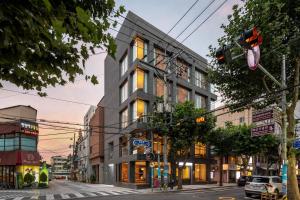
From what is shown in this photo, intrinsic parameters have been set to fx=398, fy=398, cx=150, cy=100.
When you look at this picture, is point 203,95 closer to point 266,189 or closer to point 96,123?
point 96,123

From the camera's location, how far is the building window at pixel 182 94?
187 feet

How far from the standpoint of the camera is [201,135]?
45375 millimetres

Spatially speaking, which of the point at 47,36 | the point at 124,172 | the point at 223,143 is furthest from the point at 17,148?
the point at 47,36

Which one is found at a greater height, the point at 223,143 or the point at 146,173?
the point at 223,143

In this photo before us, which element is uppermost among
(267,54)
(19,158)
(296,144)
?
(267,54)

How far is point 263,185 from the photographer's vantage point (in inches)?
1196

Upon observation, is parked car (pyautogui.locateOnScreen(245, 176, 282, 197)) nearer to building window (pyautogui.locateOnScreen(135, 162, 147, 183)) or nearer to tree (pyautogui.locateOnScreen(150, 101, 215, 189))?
tree (pyautogui.locateOnScreen(150, 101, 215, 189))

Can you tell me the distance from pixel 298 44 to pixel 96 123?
56968 mm

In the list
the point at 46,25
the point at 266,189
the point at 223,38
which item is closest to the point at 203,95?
the point at 266,189

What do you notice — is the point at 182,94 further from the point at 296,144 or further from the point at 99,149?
the point at 296,144

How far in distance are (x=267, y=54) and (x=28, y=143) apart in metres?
35.9

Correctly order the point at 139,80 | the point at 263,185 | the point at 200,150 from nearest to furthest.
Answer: the point at 263,185, the point at 139,80, the point at 200,150

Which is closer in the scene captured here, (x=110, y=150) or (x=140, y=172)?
(x=140, y=172)

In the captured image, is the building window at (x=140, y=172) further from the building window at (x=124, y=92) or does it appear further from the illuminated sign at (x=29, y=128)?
the illuminated sign at (x=29, y=128)
